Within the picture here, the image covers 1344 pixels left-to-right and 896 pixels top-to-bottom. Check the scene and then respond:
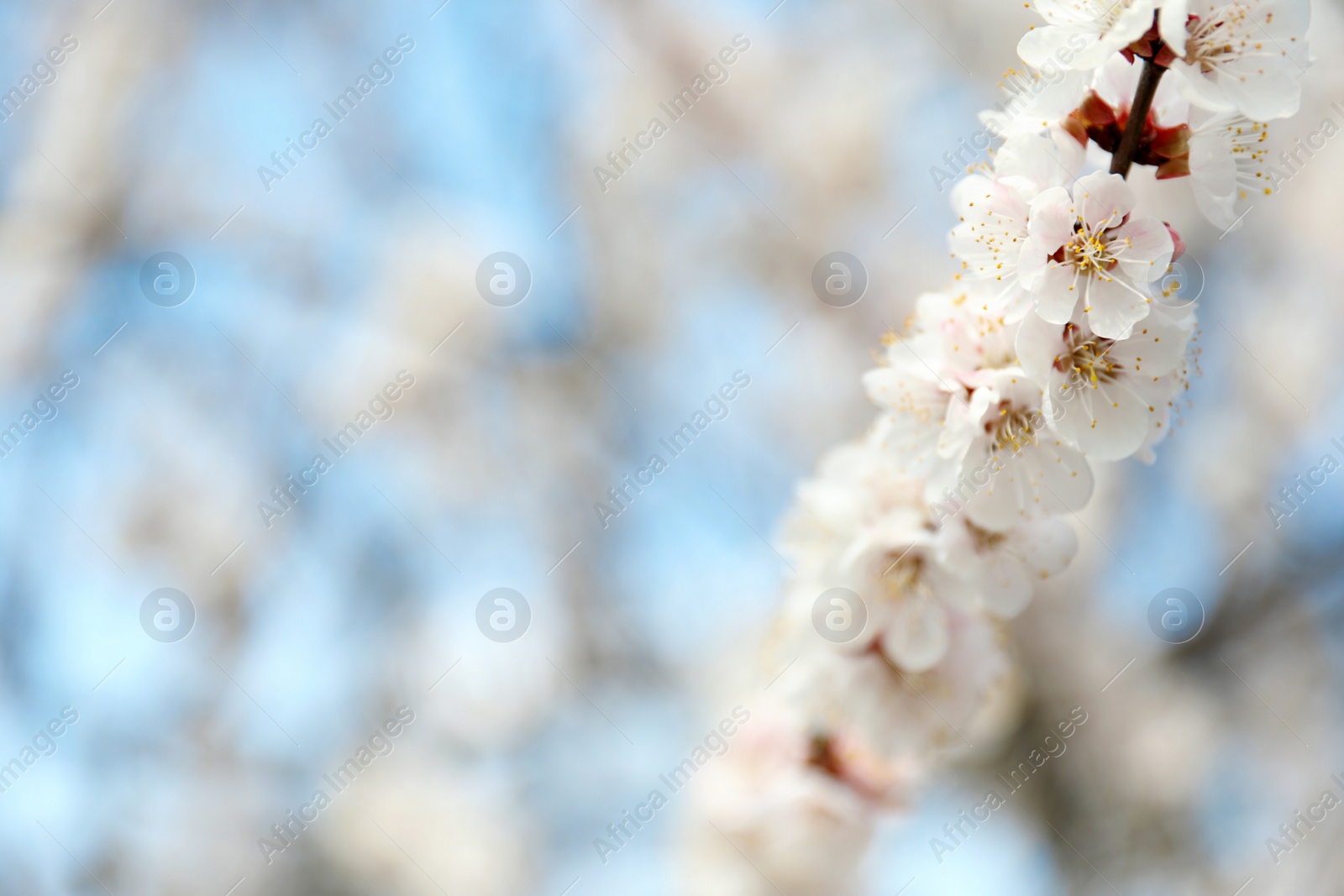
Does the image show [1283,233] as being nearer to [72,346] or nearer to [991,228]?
[991,228]

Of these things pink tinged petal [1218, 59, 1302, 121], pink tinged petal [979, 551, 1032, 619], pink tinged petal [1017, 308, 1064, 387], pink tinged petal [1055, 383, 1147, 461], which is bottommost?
pink tinged petal [979, 551, 1032, 619]

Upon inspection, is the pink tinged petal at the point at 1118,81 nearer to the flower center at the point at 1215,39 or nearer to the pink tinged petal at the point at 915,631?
the flower center at the point at 1215,39

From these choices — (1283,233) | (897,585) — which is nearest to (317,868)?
(897,585)

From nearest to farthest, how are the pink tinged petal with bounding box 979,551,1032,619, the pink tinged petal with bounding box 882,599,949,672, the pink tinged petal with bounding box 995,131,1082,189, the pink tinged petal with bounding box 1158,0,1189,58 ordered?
the pink tinged petal with bounding box 1158,0,1189,58 < the pink tinged petal with bounding box 995,131,1082,189 < the pink tinged petal with bounding box 979,551,1032,619 < the pink tinged petal with bounding box 882,599,949,672

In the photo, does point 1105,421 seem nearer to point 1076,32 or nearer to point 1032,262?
point 1032,262

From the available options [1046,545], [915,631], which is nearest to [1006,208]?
[1046,545]

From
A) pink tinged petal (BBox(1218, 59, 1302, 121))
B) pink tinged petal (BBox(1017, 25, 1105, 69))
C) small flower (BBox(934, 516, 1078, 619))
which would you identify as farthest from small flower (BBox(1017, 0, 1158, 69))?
small flower (BBox(934, 516, 1078, 619))

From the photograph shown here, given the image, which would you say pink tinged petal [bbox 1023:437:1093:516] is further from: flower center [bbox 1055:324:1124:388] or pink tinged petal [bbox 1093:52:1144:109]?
pink tinged petal [bbox 1093:52:1144:109]
